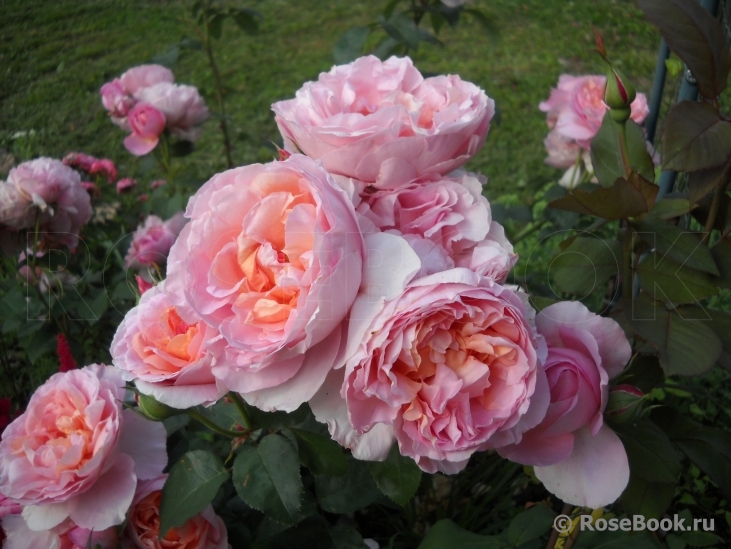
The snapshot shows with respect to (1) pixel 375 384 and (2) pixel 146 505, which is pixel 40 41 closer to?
(2) pixel 146 505

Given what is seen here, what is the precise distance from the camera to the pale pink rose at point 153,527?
24.8 inches

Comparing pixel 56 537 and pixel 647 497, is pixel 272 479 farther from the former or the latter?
pixel 647 497

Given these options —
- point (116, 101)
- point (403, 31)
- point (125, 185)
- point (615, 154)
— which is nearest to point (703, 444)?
point (615, 154)

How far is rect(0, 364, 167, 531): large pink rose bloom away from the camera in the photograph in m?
0.58

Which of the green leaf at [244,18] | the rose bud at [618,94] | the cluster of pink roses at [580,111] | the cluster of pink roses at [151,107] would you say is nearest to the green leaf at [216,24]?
the green leaf at [244,18]

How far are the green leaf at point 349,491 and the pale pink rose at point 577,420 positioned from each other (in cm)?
27

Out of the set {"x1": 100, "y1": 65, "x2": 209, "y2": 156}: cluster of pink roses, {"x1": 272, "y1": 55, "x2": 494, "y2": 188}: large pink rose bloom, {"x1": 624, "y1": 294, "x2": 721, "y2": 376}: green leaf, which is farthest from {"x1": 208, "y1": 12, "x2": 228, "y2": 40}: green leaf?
{"x1": 624, "y1": 294, "x2": 721, "y2": 376}: green leaf

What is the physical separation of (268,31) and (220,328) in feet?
9.41

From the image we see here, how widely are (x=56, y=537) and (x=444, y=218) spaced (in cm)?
50

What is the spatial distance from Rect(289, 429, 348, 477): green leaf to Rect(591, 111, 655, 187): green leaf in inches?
15.5

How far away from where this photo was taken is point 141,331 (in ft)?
1.65

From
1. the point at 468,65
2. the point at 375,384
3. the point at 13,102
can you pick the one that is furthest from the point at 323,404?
the point at 468,65

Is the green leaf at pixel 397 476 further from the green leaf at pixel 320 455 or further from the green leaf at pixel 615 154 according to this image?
the green leaf at pixel 615 154

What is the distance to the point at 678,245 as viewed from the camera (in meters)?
0.57
